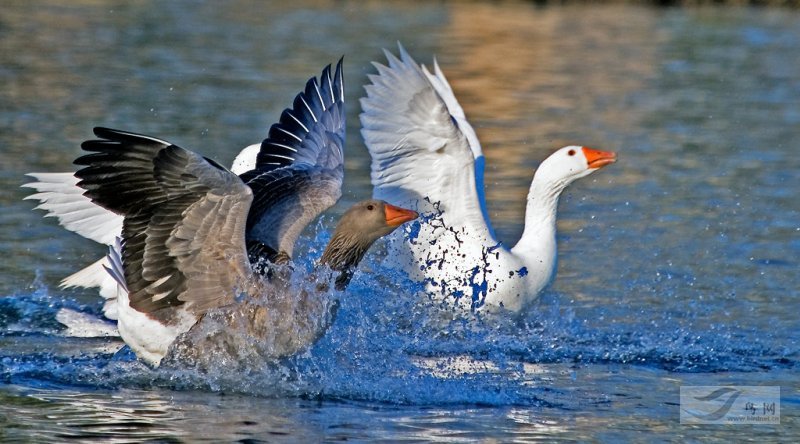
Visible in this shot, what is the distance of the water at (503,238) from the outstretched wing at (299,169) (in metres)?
0.62

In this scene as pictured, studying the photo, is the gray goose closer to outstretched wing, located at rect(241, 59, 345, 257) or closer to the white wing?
outstretched wing, located at rect(241, 59, 345, 257)

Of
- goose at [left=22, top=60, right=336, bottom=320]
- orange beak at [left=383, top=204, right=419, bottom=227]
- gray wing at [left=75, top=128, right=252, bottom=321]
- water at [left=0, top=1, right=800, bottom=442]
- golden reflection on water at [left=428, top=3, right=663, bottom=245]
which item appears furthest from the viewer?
golden reflection on water at [left=428, top=3, right=663, bottom=245]

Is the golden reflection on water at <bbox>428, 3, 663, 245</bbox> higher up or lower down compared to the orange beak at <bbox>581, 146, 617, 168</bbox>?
higher up

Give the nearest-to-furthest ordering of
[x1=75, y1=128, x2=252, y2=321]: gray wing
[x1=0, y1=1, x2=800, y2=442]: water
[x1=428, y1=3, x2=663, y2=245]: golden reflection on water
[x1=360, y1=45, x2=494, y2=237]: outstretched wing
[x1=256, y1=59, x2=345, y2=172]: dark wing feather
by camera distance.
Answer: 1. [x1=75, y1=128, x2=252, y2=321]: gray wing
2. [x1=0, y1=1, x2=800, y2=442]: water
3. [x1=360, y1=45, x2=494, y2=237]: outstretched wing
4. [x1=256, y1=59, x2=345, y2=172]: dark wing feather
5. [x1=428, y1=3, x2=663, y2=245]: golden reflection on water

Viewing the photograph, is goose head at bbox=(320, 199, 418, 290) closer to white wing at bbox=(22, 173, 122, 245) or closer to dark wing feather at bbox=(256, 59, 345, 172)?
dark wing feather at bbox=(256, 59, 345, 172)

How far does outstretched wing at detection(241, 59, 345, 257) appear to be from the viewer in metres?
8.22

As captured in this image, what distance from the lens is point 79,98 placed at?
18.2 m

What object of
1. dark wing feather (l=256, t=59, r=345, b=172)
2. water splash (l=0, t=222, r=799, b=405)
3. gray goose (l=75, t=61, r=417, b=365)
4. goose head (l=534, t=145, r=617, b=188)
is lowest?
water splash (l=0, t=222, r=799, b=405)

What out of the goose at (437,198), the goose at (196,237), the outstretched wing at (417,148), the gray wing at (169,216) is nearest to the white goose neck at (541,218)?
the goose at (437,198)

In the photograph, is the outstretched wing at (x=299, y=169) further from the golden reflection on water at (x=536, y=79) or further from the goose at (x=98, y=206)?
the golden reflection on water at (x=536, y=79)

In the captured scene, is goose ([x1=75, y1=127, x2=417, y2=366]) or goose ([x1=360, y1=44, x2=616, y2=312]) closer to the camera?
goose ([x1=75, y1=127, x2=417, y2=366])

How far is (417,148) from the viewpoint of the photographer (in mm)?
9211

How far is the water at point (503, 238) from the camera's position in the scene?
720 cm

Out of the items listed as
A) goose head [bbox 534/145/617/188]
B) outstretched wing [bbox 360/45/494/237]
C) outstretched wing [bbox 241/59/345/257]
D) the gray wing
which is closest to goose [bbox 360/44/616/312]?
outstretched wing [bbox 360/45/494/237]
